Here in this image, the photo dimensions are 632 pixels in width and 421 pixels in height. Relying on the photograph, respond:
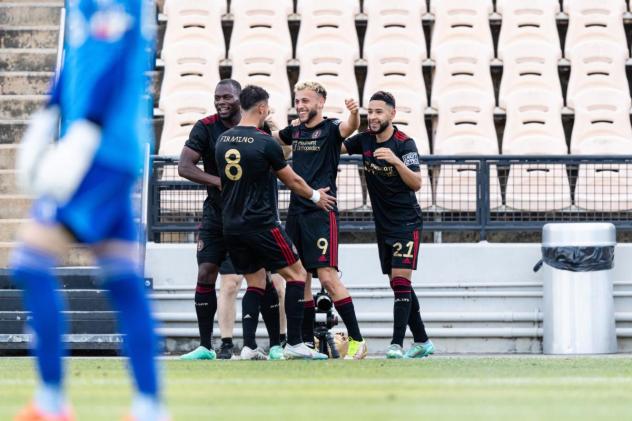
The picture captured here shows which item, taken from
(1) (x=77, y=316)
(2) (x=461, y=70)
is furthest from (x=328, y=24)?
(1) (x=77, y=316)

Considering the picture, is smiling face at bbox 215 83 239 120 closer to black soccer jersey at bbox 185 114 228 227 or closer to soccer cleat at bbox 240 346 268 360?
black soccer jersey at bbox 185 114 228 227

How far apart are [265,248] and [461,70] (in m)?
6.61

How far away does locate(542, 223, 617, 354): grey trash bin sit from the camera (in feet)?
39.7

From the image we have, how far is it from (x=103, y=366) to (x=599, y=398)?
393 centimetres

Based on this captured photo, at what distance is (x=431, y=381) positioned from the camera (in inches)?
304

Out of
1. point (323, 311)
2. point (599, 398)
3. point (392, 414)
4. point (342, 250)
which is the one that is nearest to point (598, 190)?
point (342, 250)

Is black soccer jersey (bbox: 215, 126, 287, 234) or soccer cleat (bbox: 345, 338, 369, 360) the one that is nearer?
black soccer jersey (bbox: 215, 126, 287, 234)

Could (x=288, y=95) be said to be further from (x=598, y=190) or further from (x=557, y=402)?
(x=557, y=402)

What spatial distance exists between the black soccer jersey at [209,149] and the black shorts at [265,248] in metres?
0.59

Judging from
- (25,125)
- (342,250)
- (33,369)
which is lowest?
(33,369)

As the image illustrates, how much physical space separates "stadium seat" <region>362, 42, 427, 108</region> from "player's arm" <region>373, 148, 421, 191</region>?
4.71 meters

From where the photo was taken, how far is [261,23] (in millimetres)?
16469

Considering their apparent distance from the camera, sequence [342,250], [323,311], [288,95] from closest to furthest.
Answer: [323,311]
[342,250]
[288,95]

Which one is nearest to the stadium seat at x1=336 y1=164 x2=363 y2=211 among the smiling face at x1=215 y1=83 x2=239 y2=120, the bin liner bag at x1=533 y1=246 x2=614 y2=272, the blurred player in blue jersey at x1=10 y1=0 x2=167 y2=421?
the bin liner bag at x1=533 y1=246 x2=614 y2=272
